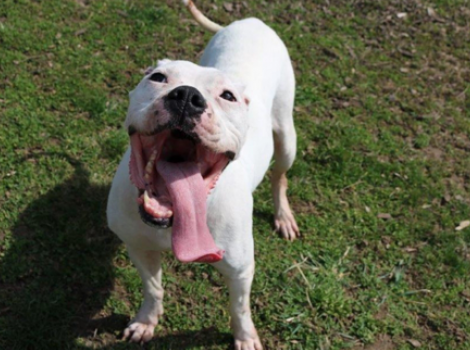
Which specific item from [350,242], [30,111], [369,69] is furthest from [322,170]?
[30,111]

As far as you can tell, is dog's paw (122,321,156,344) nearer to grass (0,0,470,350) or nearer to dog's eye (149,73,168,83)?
grass (0,0,470,350)

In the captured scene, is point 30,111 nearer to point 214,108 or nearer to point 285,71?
point 285,71

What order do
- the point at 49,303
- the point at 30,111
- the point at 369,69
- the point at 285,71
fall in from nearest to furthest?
1. the point at 49,303
2. the point at 285,71
3. the point at 30,111
4. the point at 369,69

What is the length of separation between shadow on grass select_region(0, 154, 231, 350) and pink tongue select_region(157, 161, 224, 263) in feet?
5.16

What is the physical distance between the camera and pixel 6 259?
4602mm

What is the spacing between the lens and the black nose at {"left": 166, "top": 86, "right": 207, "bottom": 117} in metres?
2.88

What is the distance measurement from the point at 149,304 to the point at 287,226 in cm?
151

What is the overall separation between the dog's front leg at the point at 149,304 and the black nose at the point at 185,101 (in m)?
1.34

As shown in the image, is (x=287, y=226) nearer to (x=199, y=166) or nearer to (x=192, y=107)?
(x=199, y=166)

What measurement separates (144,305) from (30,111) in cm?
233

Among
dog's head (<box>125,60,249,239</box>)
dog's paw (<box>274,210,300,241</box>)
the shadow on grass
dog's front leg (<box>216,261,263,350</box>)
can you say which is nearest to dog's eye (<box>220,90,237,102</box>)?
dog's head (<box>125,60,249,239</box>)

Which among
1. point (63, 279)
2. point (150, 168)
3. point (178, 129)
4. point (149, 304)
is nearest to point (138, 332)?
point (149, 304)

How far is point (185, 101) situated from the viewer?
2.88 metres

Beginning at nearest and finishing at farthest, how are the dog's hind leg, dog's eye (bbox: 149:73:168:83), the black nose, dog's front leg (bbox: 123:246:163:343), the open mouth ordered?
1. the black nose
2. the open mouth
3. dog's eye (bbox: 149:73:168:83)
4. dog's front leg (bbox: 123:246:163:343)
5. the dog's hind leg
